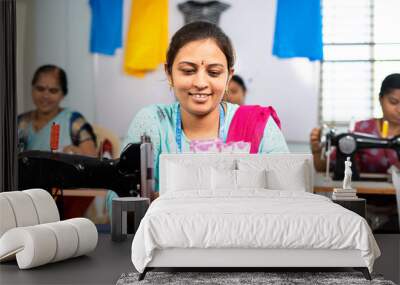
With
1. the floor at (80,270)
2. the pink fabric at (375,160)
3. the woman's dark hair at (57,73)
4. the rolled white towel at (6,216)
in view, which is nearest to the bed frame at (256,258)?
the floor at (80,270)

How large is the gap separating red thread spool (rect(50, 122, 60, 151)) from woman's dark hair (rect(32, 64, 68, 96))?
298 millimetres

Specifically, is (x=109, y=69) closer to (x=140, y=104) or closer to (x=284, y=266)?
(x=140, y=104)

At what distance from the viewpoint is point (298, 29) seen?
6.16m

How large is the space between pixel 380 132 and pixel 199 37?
169cm

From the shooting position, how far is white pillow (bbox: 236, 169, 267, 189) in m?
5.32

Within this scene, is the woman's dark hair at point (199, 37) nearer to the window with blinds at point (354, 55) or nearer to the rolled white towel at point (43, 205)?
the window with blinds at point (354, 55)

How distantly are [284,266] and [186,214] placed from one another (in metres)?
0.63

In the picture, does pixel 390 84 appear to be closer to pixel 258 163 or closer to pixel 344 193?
pixel 344 193

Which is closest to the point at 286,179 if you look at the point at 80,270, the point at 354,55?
the point at 354,55

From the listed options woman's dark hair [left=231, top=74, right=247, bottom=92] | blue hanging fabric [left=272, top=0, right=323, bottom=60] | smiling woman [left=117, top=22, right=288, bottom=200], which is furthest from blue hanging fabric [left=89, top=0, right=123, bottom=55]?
blue hanging fabric [left=272, top=0, right=323, bottom=60]

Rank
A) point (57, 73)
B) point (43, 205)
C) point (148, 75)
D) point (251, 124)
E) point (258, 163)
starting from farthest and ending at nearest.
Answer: point (57, 73) → point (148, 75) → point (251, 124) → point (258, 163) → point (43, 205)

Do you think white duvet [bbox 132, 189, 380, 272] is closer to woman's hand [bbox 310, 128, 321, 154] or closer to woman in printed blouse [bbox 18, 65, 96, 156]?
woman's hand [bbox 310, 128, 321, 154]

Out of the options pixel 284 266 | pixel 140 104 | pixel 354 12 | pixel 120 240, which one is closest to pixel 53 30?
pixel 140 104

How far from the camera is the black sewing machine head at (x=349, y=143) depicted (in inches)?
228
